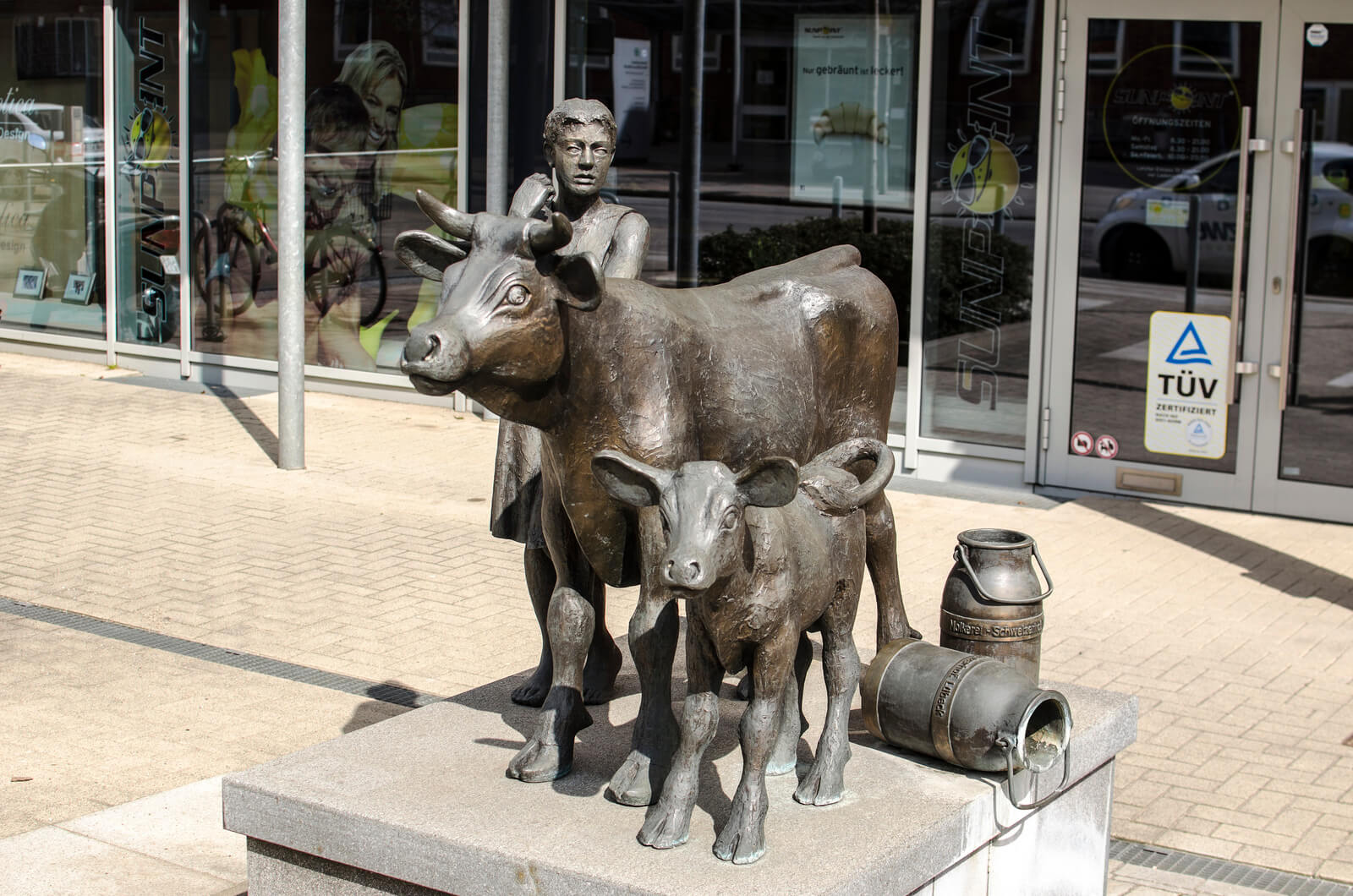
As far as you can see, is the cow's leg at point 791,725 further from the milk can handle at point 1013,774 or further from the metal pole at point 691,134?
the metal pole at point 691,134

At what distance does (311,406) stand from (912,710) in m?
8.77

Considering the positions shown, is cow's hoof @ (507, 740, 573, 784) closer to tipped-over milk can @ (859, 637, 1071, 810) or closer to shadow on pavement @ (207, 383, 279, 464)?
tipped-over milk can @ (859, 637, 1071, 810)

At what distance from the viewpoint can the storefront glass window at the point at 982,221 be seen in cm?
1015

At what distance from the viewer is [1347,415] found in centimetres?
943

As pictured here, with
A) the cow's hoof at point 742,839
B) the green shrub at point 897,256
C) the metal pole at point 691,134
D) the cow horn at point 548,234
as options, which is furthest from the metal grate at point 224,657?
the metal pole at point 691,134

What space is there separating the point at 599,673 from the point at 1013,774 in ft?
4.38

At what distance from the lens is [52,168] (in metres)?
14.4

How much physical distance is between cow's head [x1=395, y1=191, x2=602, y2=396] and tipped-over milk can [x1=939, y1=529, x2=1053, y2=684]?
1652mm

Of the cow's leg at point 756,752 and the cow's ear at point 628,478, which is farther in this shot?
the cow's leg at point 756,752

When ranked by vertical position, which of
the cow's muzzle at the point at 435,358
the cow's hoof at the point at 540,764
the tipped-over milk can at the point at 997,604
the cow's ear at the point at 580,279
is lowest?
the cow's hoof at the point at 540,764

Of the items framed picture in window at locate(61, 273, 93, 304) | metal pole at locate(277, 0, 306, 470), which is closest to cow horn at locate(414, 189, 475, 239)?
metal pole at locate(277, 0, 306, 470)

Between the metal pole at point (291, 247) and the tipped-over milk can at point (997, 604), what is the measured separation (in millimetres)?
6241

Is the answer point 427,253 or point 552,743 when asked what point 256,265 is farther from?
point 427,253

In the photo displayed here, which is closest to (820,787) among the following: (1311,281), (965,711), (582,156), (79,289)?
(965,711)
